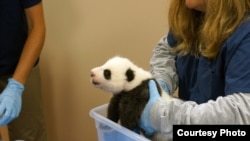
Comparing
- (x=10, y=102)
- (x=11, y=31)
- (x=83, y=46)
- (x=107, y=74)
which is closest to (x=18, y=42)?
(x=11, y=31)

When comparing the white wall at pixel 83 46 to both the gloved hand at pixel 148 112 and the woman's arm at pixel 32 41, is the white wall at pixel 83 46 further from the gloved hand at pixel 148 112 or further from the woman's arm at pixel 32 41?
the gloved hand at pixel 148 112

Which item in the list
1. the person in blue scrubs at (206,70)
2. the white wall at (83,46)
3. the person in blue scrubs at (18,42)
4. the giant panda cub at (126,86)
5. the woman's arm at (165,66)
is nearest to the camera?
the person in blue scrubs at (206,70)

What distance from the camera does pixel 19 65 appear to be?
1160 millimetres

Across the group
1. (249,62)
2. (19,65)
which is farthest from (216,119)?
(19,65)

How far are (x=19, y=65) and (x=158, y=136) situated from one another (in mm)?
575

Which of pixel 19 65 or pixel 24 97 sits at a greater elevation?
pixel 19 65

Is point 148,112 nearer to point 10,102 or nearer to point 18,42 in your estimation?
point 10,102

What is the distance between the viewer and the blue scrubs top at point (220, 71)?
678mm

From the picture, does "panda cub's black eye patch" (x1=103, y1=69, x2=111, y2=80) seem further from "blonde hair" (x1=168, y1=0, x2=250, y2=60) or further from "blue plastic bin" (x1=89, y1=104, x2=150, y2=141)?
"blonde hair" (x1=168, y1=0, x2=250, y2=60)

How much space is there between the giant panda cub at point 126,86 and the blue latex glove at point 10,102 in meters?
0.37

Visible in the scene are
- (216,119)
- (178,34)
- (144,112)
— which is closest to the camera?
(216,119)

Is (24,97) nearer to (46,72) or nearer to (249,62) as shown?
(46,72)

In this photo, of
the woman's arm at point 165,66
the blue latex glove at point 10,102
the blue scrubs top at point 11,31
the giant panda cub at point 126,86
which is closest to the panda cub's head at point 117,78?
the giant panda cub at point 126,86

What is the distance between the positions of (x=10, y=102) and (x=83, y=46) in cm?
52
